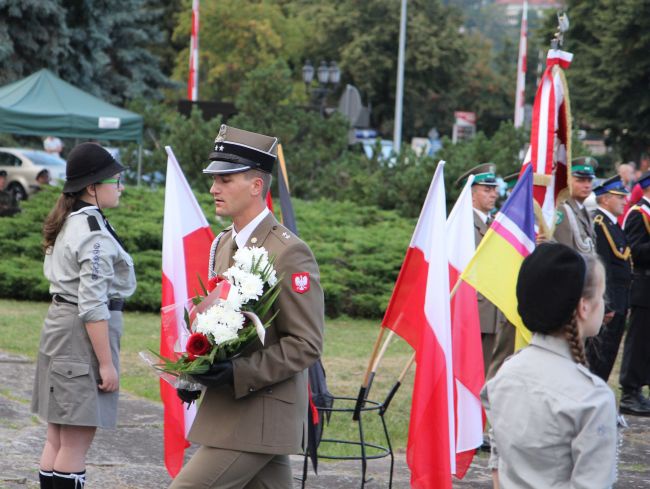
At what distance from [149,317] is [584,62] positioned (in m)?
29.5

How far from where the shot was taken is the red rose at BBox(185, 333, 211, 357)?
13.0ft

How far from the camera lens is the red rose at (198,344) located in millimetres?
3953

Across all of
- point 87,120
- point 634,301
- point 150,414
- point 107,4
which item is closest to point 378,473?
point 150,414

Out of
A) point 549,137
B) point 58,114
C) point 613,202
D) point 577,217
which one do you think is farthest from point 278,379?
point 58,114

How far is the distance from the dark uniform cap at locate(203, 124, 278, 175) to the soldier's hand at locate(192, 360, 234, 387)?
76 cm

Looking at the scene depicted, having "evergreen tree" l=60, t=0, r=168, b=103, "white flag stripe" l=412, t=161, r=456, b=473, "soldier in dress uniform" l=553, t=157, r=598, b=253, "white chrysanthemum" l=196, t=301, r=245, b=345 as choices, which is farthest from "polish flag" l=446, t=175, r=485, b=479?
"evergreen tree" l=60, t=0, r=168, b=103

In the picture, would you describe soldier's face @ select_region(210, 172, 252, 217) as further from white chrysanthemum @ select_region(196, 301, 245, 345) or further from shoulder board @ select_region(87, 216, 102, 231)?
shoulder board @ select_region(87, 216, 102, 231)

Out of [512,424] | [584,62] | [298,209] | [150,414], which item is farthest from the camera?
[584,62]

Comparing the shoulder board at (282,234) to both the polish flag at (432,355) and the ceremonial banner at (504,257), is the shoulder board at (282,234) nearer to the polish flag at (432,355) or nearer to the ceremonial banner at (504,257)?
the polish flag at (432,355)

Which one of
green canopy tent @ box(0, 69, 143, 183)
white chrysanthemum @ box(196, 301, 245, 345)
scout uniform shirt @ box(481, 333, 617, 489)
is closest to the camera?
scout uniform shirt @ box(481, 333, 617, 489)

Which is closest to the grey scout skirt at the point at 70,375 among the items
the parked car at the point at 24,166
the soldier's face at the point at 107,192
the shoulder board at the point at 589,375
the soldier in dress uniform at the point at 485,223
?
the soldier's face at the point at 107,192

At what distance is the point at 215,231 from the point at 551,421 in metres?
12.3

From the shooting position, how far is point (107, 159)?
17.5ft

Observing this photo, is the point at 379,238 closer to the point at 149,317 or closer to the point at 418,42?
the point at 149,317
